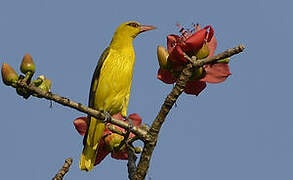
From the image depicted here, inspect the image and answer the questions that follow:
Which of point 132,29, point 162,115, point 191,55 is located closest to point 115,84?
point 132,29

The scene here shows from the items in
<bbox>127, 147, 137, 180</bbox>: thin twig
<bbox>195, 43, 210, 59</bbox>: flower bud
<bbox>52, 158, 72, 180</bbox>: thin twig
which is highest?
<bbox>195, 43, 210, 59</bbox>: flower bud

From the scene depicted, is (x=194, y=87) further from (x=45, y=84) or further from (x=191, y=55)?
(x=45, y=84)

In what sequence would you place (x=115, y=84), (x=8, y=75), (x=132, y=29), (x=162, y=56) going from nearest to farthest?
(x=8, y=75)
(x=162, y=56)
(x=115, y=84)
(x=132, y=29)

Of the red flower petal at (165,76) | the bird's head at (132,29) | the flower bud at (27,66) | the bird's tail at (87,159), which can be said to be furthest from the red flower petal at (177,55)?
the bird's head at (132,29)

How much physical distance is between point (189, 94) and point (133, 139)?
0.51 metres

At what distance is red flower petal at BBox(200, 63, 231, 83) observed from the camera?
2.99m

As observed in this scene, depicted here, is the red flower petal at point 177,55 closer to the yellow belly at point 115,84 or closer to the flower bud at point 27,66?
the flower bud at point 27,66

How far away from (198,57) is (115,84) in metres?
3.30

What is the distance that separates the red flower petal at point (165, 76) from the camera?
3076mm

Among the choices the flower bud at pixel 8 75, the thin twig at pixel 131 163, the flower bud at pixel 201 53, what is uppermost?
the flower bud at pixel 201 53

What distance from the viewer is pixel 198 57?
2938 mm

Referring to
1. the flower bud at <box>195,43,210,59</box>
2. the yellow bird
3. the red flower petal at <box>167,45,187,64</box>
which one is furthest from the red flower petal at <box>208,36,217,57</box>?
the yellow bird

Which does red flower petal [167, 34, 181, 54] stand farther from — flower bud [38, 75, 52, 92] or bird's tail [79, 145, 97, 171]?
bird's tail [79, 145, 97, 171]

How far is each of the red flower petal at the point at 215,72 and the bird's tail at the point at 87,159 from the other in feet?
6.38
